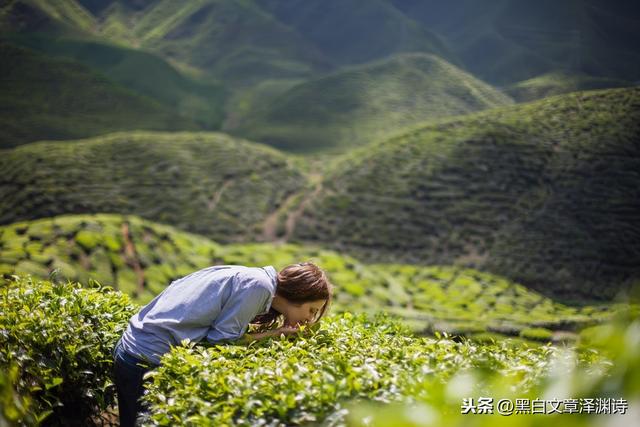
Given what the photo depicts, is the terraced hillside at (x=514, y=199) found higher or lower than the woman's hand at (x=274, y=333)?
lower

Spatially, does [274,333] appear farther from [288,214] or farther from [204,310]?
[288,214]

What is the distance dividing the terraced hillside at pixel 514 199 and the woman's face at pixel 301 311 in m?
19.8

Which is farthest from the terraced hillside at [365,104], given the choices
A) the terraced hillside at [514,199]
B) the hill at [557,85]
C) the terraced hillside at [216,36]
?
the terraced hillside at [216,36]

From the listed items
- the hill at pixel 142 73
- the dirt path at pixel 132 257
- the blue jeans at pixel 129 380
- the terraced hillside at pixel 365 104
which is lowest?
the dirt path at pixel 132 257

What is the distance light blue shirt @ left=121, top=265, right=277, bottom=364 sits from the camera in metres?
3.32

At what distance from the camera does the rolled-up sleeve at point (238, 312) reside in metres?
3.31

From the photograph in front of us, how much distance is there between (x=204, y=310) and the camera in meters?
3.32

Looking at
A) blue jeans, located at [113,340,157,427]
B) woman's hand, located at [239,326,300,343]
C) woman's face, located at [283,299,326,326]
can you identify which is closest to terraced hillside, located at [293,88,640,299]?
woman's face, located at [283,299,326,326]

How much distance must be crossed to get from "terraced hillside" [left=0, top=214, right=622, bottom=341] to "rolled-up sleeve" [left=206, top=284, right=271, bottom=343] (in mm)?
7639

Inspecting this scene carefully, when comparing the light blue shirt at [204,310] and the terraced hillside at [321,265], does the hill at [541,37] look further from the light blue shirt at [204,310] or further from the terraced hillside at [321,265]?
→ the light blue shirt at [204,310]

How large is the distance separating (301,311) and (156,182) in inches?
1008

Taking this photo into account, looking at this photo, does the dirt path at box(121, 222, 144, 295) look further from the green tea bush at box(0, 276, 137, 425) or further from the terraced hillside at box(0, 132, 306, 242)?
the green tea bush at box(0, 276, 137, 425)

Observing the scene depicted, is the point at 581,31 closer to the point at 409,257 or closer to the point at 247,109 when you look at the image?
the point at 247,109

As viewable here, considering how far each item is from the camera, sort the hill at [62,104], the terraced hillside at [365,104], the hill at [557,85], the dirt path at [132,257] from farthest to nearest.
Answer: the hill at [557,85] → the terraced hillside at [365,104] → the hill at [62,104] → the dirt path at [132,257]
